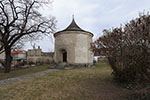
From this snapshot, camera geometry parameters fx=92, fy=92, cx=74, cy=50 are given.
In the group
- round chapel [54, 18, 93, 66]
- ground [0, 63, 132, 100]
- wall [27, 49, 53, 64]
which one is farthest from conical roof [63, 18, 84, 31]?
wall [27, 49, 53, 64]

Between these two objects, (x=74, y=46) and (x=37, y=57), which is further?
(x=37, y=57)

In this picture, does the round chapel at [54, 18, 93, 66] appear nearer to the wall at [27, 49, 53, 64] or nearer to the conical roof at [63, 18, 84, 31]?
the conical roof at [63, 18, 84, 31]

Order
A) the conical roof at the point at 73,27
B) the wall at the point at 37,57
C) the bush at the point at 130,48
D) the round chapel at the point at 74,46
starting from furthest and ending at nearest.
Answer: the wall at the point at 37,57, the conical roof at the point at 73,27, the round chapel at the point at 74,46, the bush at the point at 130,48

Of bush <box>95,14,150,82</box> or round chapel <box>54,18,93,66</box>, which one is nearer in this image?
bush <box>95,14,150,82</box>

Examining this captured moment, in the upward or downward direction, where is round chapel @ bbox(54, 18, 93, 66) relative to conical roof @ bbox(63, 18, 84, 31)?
downward

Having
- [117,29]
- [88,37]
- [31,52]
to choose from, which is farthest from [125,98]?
[31,52]

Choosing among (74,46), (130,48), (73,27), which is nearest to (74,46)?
(74,46)

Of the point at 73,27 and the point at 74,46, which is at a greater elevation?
the point at 73,27

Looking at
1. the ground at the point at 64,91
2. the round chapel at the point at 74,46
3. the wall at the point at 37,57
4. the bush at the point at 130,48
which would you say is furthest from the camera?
the wall at the point at 37,57

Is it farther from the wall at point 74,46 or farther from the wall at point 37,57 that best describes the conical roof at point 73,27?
the wall at point 37,57

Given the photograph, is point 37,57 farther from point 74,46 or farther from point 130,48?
point 130,48

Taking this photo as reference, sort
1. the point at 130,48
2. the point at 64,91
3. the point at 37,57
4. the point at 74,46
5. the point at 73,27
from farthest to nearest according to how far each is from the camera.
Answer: the point at 37,57, the point at 73,27, the point at 74,46, the point at 64,91, the point at 130,48

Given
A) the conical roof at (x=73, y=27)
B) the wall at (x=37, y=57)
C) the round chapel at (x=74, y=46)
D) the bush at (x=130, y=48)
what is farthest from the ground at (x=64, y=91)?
the wall at (x=37, y=57)

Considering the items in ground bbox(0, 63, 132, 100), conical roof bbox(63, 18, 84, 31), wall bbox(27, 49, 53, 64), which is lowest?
ground bbox(0, 63, 132, 100)
